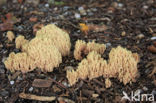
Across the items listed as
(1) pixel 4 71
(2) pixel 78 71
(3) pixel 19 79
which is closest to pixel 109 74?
(2) pixel 78 71

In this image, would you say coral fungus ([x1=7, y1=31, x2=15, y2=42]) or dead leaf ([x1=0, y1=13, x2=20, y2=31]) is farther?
dead leaf ([x1=0, y1=13, x2=20, y2=31])

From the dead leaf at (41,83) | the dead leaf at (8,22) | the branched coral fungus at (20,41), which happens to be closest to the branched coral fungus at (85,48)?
the dead leaf at (41,83)

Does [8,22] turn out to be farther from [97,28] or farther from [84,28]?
[97,28]

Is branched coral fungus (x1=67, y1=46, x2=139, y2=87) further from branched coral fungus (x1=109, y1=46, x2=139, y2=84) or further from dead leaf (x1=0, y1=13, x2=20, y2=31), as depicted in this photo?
dead leaf (x1=0, y1=13, x2=20, y2=31)

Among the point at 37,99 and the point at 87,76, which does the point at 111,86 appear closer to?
the point at 87,76

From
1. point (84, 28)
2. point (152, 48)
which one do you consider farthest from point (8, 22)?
point (152, 48)

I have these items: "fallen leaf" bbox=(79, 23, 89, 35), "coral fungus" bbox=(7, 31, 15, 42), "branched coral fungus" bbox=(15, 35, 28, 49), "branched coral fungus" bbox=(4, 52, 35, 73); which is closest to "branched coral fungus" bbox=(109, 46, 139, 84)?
"branched coral fungus" bbox=(4, 52, 35, 73)

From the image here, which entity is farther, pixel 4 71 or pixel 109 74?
pixel 4 71
